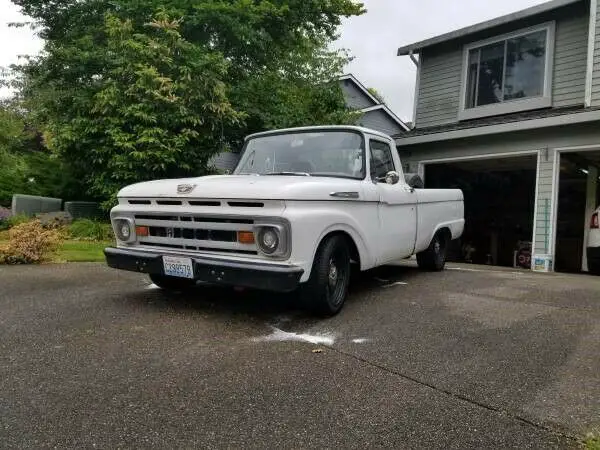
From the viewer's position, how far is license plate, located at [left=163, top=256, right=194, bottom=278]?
3.97m

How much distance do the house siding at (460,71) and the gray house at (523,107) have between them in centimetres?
2

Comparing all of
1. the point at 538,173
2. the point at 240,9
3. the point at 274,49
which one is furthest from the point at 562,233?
the point at 240,9

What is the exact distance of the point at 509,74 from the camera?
10812mm

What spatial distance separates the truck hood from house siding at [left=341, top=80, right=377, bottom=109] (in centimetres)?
1921

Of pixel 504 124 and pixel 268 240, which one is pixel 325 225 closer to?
pixel 268 240

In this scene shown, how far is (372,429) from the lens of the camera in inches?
91.7

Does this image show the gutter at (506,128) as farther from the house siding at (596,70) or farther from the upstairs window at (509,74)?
the upstairs window at (509,74)

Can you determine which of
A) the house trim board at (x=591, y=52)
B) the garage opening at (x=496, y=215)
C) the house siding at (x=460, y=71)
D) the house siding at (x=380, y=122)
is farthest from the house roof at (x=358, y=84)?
A: the house trim board at (x=591, y=52)

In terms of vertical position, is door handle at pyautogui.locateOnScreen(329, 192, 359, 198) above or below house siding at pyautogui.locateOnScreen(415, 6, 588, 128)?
below

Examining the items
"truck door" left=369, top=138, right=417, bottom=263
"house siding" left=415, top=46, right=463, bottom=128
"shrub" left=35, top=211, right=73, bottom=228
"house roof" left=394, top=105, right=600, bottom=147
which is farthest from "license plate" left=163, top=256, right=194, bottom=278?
"house siding" left=415, top=46, right=463, bottom=128

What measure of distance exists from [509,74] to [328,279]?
895 centimetres

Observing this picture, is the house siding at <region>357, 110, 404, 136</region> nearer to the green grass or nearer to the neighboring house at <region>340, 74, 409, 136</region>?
the neighboring house at <region>340, 74, 409, 136</region>

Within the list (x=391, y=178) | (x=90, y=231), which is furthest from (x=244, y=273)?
(x=90, y=231)

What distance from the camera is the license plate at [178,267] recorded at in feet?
13.0
